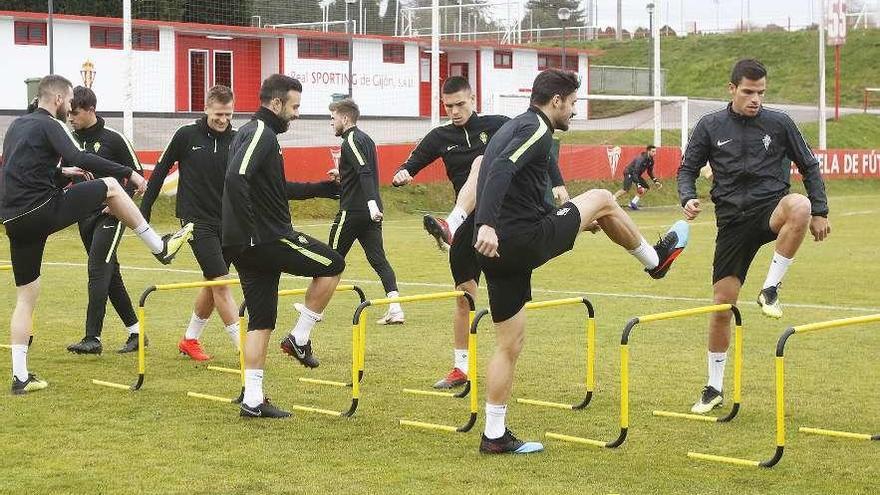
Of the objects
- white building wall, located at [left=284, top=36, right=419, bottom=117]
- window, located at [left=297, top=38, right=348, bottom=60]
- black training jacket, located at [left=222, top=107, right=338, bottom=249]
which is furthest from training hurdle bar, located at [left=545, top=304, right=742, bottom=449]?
window, located at [left=297, top=38, right=348, bottom=60]

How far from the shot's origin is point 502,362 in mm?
8023

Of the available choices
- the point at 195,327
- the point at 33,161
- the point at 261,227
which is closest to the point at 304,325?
the point at 261,227

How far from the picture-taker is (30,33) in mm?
44875

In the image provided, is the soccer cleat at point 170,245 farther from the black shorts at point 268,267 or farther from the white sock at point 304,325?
the black shorts at point 268,267

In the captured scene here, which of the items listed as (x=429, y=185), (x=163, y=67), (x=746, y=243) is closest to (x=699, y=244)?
(x=429, y=185)

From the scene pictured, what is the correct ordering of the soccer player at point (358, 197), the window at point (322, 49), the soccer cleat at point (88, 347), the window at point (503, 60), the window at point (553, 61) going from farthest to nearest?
the window at point (553, 61) → the window at point (503, 60) → the window at point (322, 49) → the soccer player at point (358, 197) → the soccer cleat at point (88, 347)

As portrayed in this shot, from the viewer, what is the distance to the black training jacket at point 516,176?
7.60 m

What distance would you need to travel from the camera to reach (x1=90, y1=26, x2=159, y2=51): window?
1811 inches

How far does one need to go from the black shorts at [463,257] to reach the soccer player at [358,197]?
11.1 feet

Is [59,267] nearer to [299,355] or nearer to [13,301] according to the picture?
[13,301]

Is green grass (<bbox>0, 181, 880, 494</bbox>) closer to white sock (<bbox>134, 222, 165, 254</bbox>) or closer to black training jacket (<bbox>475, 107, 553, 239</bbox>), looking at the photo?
white sock (<bbox>134, 222, 165, 254</bbox>)

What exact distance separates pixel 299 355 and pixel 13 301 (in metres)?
7.27

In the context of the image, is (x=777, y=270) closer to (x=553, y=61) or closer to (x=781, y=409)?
(x=781, y=409)

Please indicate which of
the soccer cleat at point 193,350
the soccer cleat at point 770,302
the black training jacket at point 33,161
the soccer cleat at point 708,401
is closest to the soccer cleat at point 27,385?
the black training jacket at point 33,161
